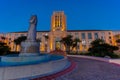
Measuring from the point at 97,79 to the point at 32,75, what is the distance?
432cm

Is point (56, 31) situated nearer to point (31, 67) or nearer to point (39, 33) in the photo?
point (39, 33)

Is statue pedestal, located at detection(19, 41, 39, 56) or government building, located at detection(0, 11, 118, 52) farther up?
government building, located at detection(0, 11, 118, 52)

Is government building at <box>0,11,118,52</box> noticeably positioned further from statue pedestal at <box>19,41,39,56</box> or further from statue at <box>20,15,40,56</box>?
statue pedestal at <box>19,41,39,56</box>

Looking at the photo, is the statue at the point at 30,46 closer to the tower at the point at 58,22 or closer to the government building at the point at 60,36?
the government building at the point at 60,36

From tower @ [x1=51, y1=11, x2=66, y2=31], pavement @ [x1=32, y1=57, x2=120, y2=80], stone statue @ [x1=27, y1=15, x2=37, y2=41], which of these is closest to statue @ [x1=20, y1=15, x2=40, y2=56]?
stone statue @ [x1=27, y1=15, x2=37, y2=41]

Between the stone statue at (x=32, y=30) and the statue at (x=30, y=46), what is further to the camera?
the stone statue at (x=32, y=30)

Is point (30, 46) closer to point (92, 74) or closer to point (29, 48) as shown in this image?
point (29, 48)

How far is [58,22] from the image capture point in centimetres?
7469

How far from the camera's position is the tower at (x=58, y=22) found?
7412 cm

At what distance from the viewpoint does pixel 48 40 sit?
78.1 meters

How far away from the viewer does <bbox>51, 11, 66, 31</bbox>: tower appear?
7412cm

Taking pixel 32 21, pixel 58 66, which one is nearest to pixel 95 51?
pixel 32 21

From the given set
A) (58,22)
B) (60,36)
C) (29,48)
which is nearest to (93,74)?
(29,48)

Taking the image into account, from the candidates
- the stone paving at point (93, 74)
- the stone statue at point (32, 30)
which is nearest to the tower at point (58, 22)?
the stone statue at point (32, 30)
